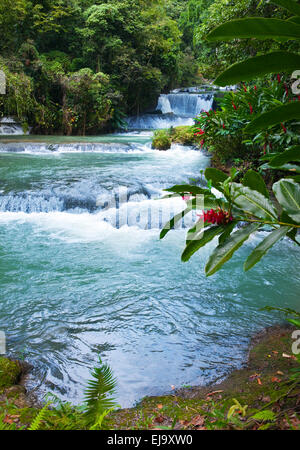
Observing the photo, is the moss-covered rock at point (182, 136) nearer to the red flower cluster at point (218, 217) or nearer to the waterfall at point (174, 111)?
the waterfall at point (174, 111)

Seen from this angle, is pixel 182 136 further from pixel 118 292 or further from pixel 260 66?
pixel 260 66

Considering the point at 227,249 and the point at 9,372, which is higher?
the point at 227,249

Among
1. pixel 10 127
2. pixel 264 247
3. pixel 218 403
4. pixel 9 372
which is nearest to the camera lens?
pixel 264 247

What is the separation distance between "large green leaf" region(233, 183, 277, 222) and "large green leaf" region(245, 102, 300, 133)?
25 cm

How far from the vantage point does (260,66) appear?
825 mm

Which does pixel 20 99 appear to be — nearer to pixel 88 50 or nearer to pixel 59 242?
pixel 88 50

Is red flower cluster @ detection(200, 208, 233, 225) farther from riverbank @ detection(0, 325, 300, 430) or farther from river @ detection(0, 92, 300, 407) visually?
river @ detection(0, 92, 300, 407)

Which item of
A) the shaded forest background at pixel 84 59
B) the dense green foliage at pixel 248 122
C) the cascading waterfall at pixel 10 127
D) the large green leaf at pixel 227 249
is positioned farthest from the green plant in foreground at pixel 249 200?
the cascading waterfall at pixel 10 127

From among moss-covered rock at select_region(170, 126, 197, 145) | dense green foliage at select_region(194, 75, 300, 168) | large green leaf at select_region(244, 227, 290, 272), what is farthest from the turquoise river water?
moss-covered rock at select_region(170, 126, 197, 145)

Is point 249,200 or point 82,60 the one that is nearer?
point 249,200

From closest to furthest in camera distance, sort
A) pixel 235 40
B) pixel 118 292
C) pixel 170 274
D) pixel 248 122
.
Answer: pixel 118 292 < pixel 170 274 < pixel 248 122 < pixel 235 40

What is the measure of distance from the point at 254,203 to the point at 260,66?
0.43 metres

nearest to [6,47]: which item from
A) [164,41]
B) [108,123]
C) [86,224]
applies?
[108,123]

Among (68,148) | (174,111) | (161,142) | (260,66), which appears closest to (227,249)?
(260,66)
